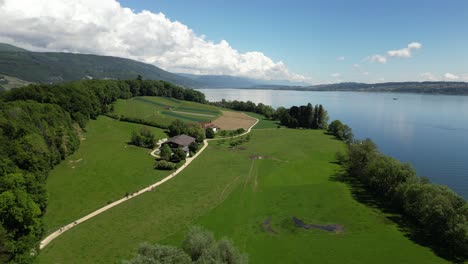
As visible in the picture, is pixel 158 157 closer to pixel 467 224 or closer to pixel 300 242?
pixel 300 242

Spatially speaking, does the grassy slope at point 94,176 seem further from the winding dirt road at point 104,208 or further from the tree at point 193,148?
the tree at point 193,148

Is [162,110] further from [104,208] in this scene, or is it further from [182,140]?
[104,208]

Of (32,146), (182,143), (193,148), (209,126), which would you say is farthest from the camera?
(209,126)

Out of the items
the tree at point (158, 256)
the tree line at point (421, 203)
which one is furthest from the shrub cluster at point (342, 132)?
the tree at point (158, 256)

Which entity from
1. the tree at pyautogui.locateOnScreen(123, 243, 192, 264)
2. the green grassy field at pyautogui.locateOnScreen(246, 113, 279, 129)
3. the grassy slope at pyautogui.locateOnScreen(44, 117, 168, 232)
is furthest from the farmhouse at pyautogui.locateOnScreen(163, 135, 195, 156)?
the tree at pyautogui.locateOnScreen(123, 243, 192, 264)

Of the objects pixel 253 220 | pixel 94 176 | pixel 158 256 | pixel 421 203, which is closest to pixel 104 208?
pixel 94 176

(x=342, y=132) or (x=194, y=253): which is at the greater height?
(x=194, y=253)

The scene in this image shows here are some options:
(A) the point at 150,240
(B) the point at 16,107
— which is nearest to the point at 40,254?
(A) the point at 150,240

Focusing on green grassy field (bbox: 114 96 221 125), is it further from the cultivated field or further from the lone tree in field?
the lone tree in field
